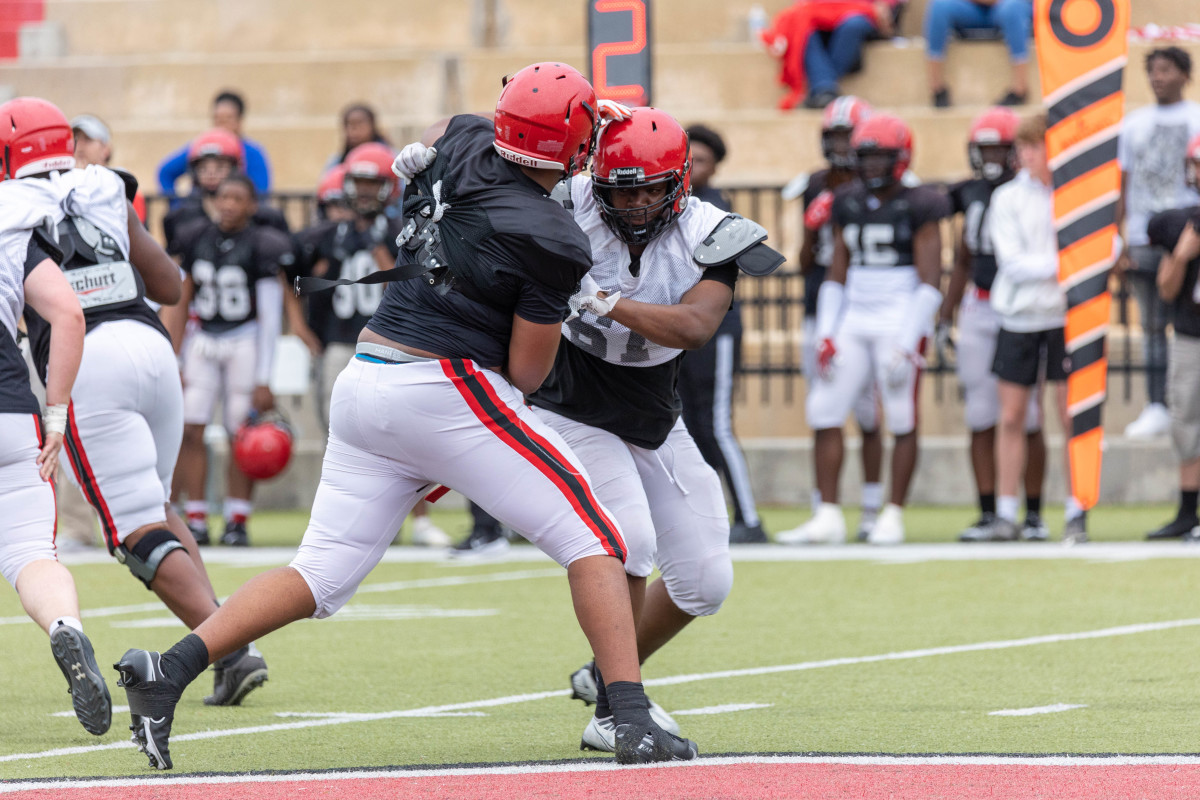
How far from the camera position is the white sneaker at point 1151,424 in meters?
13.3

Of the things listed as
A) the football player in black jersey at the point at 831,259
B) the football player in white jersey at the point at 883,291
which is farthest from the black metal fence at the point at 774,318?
the football player in white jersey at the point at 883,291

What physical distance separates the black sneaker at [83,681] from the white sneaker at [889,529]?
Answer: 21.2ft

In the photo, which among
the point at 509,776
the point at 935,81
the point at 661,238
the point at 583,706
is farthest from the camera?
the point at 935,81

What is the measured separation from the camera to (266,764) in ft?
15.7

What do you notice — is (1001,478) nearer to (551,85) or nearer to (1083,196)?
(1083,196)

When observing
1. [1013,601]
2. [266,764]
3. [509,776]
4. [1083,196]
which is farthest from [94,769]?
[1083,196]

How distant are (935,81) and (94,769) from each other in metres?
13.7

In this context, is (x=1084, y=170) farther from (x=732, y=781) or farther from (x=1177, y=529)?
(x=732, y=781)

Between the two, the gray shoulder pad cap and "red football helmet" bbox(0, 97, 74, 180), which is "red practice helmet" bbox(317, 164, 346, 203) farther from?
the gray shoulder pad cap

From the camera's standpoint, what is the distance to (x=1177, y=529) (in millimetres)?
10617

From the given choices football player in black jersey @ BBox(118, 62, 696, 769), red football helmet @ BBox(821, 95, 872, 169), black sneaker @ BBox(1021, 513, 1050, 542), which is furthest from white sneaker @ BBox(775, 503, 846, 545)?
football player in black jersey @ BBox(118, 62, 696, 769)

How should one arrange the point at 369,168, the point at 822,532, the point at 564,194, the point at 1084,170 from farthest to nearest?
the point at 369,168 → the point at 822,532 → the point at 1084,170 → the point at 564,194

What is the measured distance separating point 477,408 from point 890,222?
21.2 feet

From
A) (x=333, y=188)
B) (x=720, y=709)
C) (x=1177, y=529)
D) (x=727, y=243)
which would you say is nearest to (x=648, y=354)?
(x=727, y=243)
